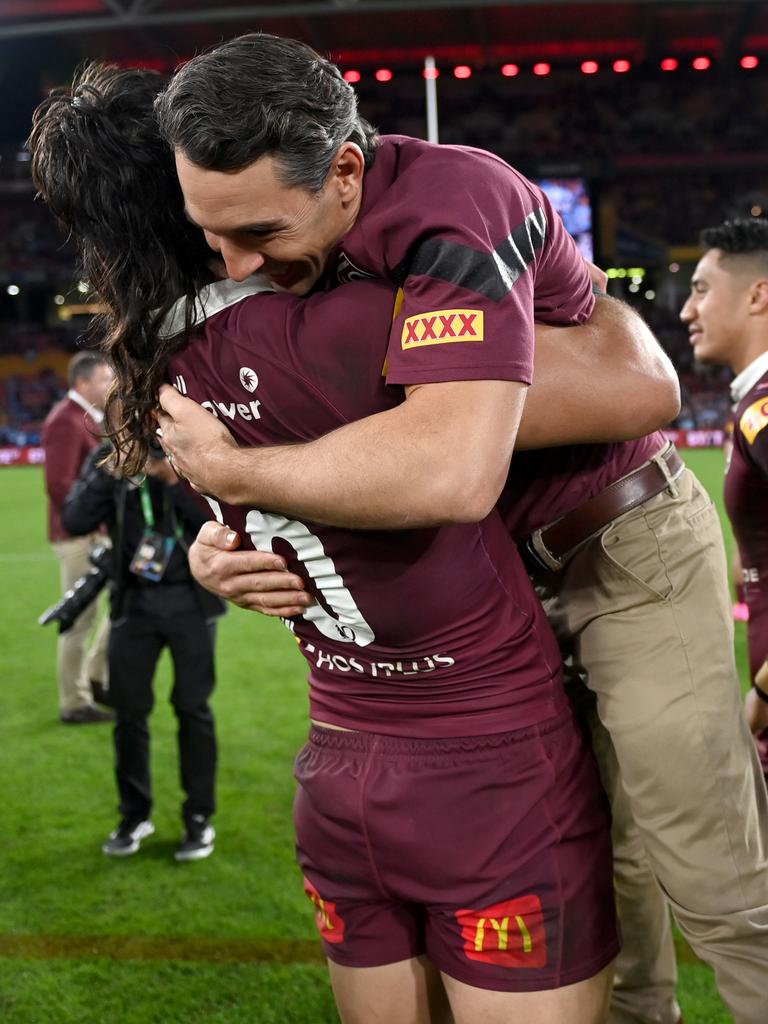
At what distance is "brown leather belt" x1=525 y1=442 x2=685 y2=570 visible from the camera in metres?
1.91

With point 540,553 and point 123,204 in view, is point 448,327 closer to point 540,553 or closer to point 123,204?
point 123,204

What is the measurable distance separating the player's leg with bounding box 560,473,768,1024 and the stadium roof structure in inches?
836

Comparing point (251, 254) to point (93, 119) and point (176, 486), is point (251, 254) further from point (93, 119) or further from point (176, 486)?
point (176, 486)

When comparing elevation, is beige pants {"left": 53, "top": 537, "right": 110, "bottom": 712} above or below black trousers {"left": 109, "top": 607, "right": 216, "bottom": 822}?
below

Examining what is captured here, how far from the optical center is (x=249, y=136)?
4.69 feet

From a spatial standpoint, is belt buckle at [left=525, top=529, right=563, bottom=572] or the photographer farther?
the photographer

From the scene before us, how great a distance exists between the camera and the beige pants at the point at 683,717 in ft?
6.09

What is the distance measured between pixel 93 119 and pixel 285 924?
10.1 feet

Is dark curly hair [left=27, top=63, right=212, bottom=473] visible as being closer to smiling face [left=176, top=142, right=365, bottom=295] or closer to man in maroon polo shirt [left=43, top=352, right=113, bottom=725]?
smiling face [left=176, top=142, right=365, bottom=295]

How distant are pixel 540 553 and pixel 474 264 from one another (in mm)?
696

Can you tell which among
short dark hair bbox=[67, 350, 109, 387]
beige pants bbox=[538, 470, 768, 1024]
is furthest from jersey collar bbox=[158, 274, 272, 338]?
short dark hair bbox=[67, 350, 109, 387]

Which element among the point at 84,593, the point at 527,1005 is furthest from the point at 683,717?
the point at 84,593

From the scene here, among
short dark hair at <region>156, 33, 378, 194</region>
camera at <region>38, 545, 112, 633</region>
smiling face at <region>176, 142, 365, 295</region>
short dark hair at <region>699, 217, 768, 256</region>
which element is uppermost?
short dark hair at <region>156, 33, 378, 194</region>

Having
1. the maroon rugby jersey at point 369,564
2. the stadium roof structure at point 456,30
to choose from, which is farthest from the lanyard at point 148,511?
the stadium roof structure at point 456,30
